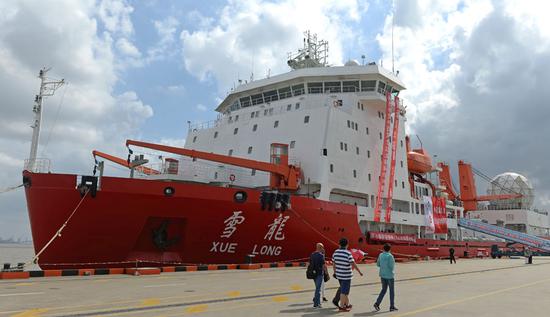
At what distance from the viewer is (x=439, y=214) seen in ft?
92.6

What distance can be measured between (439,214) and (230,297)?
73.6 feet

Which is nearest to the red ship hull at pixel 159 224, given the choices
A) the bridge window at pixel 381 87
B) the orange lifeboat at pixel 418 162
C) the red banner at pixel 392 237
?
the red banner at pixel 392 237

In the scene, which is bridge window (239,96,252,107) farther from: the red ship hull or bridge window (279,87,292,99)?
the red ship hull

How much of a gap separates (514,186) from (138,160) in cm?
4422

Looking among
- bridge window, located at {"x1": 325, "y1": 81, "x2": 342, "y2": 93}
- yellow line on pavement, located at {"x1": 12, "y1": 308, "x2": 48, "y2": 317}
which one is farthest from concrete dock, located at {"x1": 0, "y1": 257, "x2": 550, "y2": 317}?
bridge window, located at {"x1": 325, "y1": 81, "x2": 342, "y2": 93}

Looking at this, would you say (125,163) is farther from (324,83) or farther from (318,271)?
(318,271)

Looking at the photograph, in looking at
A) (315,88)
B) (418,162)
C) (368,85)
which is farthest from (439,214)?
(315,88)

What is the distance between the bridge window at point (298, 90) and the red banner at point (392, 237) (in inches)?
308

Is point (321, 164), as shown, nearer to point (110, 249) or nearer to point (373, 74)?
point (373, 74)

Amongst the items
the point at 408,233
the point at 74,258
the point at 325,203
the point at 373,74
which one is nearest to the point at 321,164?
the point at 325,203

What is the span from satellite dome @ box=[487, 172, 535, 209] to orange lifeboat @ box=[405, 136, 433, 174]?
2340 cm

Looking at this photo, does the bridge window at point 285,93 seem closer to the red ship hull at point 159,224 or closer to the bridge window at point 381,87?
the bridge window at point 381,87

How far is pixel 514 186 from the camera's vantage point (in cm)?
4875

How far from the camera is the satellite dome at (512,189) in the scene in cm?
4762
